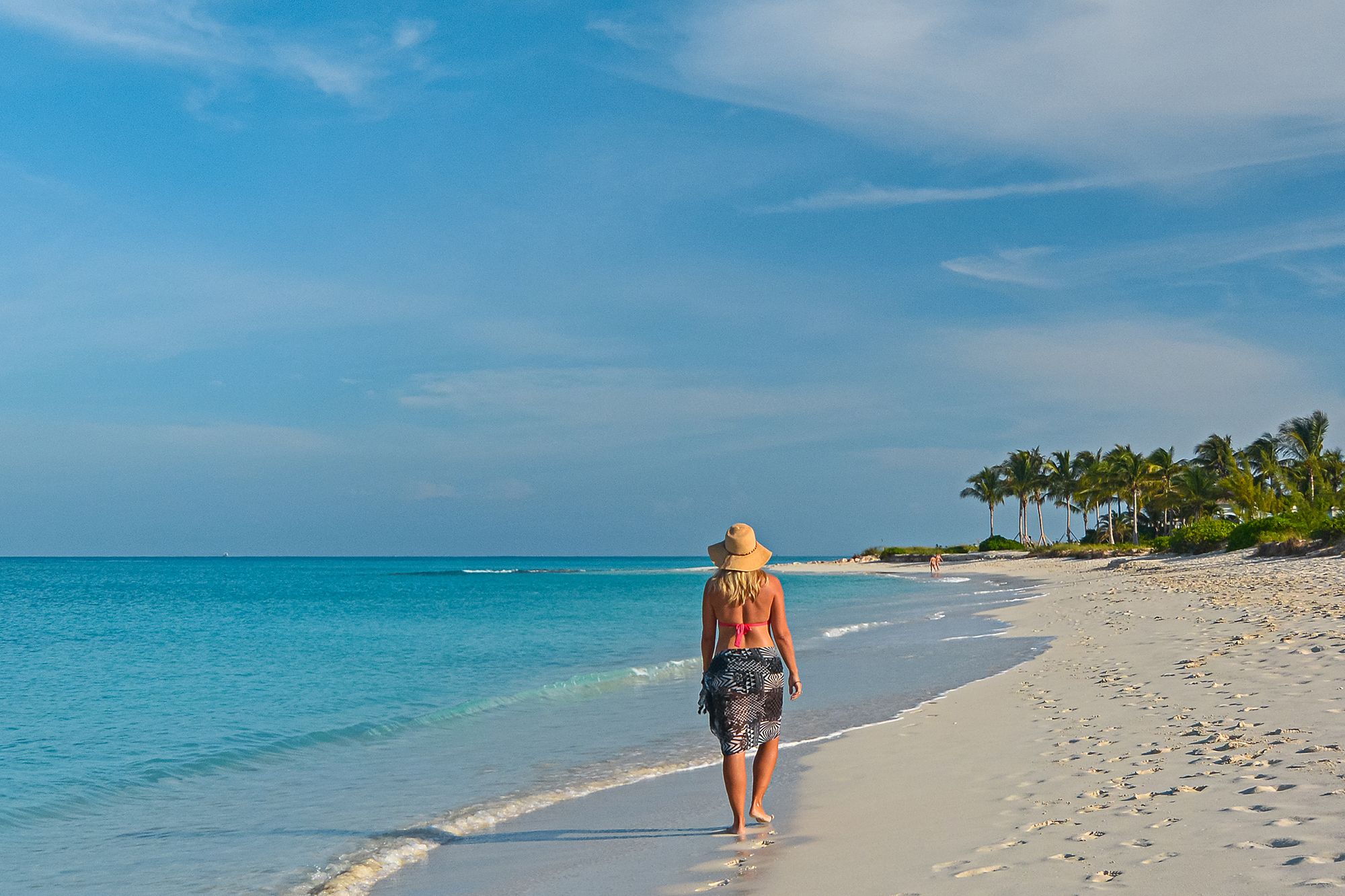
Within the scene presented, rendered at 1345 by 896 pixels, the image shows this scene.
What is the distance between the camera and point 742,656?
20.5ft

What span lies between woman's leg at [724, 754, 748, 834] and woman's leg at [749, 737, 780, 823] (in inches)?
5.9

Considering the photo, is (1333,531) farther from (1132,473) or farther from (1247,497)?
(1132,473)

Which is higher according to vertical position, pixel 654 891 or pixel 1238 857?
pixel 1238 857

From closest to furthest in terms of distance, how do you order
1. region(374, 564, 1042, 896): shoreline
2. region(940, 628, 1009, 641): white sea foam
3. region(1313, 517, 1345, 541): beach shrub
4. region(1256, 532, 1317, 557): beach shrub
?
1. region(374, 564, 1042, 896): shoreline
2. region(940, 628, 1009, 641): white sea foam
3. region(1313, 517, 1345, 541): beach shrub
4. region(1256, 532, 1317, 557): beach shrub

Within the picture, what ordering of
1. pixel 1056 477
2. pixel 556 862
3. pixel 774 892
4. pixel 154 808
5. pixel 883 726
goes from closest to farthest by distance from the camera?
1. pixel 774 892
2. pixel 556 862
3. pixel 154 808
4. pixel 883 726
5. pixel 1056 477

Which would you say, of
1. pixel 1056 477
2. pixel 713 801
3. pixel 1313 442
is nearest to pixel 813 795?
pixel 713 801

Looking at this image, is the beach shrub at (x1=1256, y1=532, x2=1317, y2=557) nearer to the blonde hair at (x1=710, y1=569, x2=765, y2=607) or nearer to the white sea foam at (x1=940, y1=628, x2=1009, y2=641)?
the white sea foam at (x1=940, y1=628, x2=1009, y2=641)

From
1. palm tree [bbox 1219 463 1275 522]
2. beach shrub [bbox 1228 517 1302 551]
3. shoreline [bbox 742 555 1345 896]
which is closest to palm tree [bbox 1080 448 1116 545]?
palm tree [bbox 1219 463 1275 522]

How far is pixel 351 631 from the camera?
3169 centimetres

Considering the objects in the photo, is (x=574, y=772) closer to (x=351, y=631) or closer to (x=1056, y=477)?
(x=351, y=631)

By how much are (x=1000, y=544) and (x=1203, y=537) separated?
51122mm

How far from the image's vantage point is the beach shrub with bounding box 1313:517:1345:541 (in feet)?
118

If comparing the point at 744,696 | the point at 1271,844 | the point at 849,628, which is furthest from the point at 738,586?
the point at 849,628

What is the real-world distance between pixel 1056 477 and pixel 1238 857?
3973 inches
